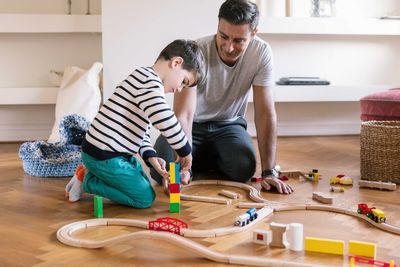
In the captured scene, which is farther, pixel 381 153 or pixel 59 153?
pixel 59 153

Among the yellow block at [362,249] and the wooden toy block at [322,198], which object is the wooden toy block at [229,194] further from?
the yellow block at [362,249]

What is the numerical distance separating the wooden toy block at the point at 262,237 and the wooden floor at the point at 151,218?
0.02m

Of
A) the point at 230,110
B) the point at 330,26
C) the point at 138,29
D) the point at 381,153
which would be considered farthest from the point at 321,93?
the point at 230,110

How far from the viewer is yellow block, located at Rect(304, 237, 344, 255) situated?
4.71 ft

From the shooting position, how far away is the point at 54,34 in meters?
3.63

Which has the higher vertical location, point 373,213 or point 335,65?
point 335,65

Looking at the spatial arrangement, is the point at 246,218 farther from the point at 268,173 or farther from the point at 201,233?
the point at 268,173

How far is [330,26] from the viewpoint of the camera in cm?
369

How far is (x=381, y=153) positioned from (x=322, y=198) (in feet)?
1.66

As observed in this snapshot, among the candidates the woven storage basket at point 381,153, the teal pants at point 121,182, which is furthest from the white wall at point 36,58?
the woven storage basket at point 381,153

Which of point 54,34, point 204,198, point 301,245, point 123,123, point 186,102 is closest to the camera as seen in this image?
point 301,245

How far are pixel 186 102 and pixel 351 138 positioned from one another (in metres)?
1.90

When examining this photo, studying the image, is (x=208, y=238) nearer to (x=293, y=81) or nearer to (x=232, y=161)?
(x=232, y=161)

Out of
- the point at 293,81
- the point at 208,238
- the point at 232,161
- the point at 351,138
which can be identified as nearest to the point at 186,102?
the point at 232,161
